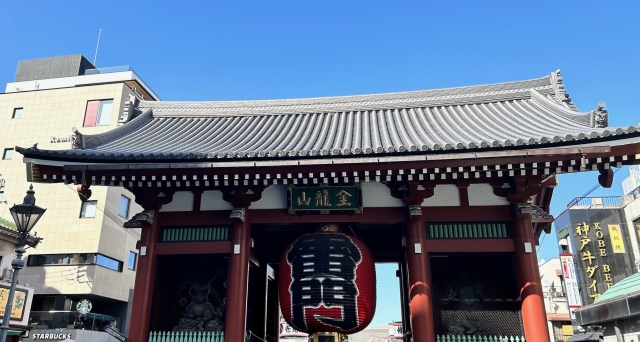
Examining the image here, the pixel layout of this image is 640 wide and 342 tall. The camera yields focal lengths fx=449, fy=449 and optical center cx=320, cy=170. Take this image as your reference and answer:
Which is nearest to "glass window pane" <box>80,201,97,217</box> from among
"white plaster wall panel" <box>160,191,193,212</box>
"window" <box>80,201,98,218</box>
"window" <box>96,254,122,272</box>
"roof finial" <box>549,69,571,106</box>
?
"window" <box>80,201,98,218</box>

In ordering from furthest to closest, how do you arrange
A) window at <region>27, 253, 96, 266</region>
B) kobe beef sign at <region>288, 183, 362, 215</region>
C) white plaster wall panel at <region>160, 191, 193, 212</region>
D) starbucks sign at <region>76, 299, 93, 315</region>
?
window at <region>27, 253, 96, 266</region> → starbucks sign at <region>76, 299, 93, 315</region> → white plaster wall panel at <region>160, 191, 193, 212</region> → kobe beef sign at <region>288, 183, 362, 215</region>

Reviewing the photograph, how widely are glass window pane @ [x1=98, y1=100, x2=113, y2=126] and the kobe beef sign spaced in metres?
28.0

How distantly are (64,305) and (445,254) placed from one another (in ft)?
90.0

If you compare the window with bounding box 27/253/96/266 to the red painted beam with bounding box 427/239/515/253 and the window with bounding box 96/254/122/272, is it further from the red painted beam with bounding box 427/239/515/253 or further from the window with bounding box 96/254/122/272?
the red painted beam with bounding box 427/239/515/253

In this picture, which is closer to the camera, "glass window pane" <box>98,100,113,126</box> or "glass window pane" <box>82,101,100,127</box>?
"glass window pane" <box>98,100,113,126</box>

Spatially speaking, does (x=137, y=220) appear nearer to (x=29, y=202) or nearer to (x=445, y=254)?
(x=29, y=202)

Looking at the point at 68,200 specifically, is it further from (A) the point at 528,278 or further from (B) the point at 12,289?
(A) the point at 528,278

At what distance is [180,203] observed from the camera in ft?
36.4

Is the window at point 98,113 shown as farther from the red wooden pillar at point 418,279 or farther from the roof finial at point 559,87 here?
the roof finial at point 559,87

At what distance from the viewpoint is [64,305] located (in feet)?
94.1

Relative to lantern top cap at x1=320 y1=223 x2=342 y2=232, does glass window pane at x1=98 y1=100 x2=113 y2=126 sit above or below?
above

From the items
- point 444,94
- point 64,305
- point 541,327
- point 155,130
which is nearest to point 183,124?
point 155,130

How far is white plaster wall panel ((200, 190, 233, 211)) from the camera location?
1094 centimetres

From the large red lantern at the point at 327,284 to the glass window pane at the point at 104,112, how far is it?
28.5 m
